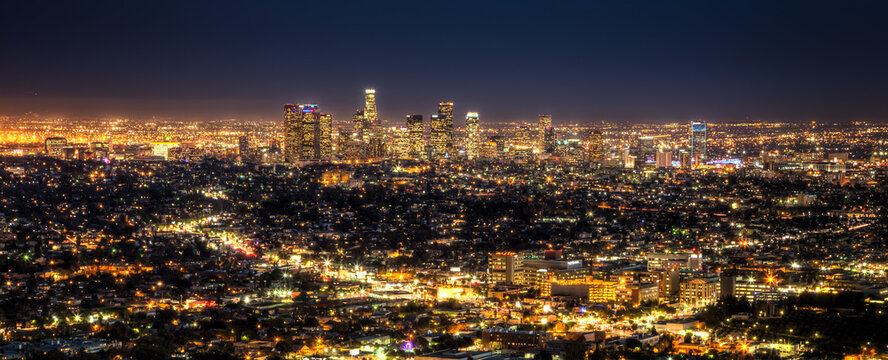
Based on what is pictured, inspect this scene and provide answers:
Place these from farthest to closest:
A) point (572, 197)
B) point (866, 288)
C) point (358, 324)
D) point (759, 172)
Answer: point (759, 172), point (572, 197), point (866, 288), point (358, 324)

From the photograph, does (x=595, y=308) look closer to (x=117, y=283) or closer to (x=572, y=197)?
(x=117, y=283)

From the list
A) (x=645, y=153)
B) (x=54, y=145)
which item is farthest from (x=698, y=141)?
(x=54, y=145)

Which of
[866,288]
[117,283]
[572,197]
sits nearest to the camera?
[866,288]

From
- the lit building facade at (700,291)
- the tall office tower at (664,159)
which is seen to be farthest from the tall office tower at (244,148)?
the lit building facade at (700,291)

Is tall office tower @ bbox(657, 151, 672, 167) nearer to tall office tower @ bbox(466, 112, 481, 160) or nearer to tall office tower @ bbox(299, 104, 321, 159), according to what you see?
tall office tower @ bbox(466, 112, 481, 160)

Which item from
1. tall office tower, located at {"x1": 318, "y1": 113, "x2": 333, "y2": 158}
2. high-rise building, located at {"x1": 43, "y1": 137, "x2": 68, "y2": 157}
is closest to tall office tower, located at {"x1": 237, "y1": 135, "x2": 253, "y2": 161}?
tall office tower, located at {"x1": 318, "y1": 113, "x2": 333, "y2": 158}

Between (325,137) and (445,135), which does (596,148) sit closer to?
(445,135)

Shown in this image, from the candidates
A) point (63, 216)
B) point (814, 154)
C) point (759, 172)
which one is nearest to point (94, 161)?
point (63, 216)
